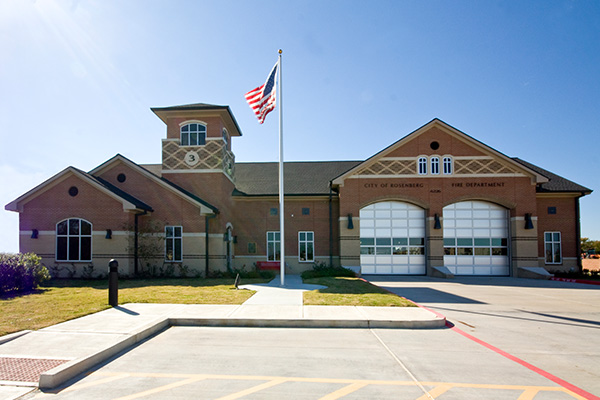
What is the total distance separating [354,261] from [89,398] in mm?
18094

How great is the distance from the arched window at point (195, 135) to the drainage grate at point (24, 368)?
17239 millimetres

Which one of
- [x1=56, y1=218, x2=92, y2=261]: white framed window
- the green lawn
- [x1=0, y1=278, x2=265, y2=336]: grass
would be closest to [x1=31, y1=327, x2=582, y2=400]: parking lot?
the green lawn

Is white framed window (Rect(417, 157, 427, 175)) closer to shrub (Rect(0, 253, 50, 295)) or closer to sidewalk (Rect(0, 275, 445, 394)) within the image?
sidewalk (Rect(0, 275, 445, 394))

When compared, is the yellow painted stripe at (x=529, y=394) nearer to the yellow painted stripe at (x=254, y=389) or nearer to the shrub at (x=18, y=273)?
the yellow painted stripe at (x=254, y=389)

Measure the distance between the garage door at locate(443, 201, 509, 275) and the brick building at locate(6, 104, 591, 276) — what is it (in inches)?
2.5

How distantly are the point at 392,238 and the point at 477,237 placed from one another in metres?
5.32

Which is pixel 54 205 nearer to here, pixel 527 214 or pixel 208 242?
pixel 208 242

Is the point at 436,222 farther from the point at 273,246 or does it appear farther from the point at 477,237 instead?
the point at 273,246

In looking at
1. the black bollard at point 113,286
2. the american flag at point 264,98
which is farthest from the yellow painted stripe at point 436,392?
the american flag at point 264,98

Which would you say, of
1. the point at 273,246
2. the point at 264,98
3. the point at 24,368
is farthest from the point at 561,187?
the point at 24,368

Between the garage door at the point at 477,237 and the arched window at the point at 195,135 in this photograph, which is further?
the garage door at the point at 477,237

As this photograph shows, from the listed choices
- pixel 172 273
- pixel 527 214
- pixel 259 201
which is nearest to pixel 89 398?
pixel 172 273

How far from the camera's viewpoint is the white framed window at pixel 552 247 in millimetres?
23375

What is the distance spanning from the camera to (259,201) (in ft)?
79.0
